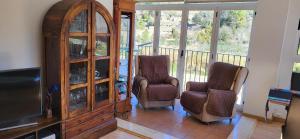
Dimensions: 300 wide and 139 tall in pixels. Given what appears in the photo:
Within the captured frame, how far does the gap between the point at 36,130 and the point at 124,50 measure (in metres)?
1.85

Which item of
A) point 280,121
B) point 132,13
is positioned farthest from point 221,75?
point 132,13

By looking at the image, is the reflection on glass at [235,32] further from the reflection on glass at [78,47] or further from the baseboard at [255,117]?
the reflection on glass at [78,47]

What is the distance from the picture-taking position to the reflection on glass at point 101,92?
279cm

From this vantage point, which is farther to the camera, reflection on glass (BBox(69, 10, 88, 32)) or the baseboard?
the baseboard

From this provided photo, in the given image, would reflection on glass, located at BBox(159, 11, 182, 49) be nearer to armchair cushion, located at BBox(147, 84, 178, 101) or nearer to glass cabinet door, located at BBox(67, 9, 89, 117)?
armchair cushion, located at BBox(147, 84, 178, 101)

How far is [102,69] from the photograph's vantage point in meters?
2.81

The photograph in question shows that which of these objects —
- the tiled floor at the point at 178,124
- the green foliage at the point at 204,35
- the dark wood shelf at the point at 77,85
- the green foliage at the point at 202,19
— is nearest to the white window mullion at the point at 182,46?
the green foliage at the point at 202,19

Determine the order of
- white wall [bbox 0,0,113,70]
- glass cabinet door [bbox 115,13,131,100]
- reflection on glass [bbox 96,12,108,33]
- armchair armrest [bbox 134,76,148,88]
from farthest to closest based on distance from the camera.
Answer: armchair armrest [bbox 134,76,148,88] → glass cabinet door [bbox 115,13,131,100] → reflection on glass [bbox 96,12,108,33] → white wall [bbox 0,0,113,70]

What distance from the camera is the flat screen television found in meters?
1.94

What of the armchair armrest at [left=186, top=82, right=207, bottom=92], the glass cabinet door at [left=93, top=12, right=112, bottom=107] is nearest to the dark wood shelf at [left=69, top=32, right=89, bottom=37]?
the glass cabinet door at [left=93, top=12, right=112, bottom=107]

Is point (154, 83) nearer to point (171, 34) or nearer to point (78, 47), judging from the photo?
point (171, 34)

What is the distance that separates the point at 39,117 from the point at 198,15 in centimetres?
315

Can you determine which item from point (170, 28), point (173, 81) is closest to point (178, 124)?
point (173, 81)

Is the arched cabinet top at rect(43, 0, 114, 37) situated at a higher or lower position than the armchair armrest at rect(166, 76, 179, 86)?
higher
